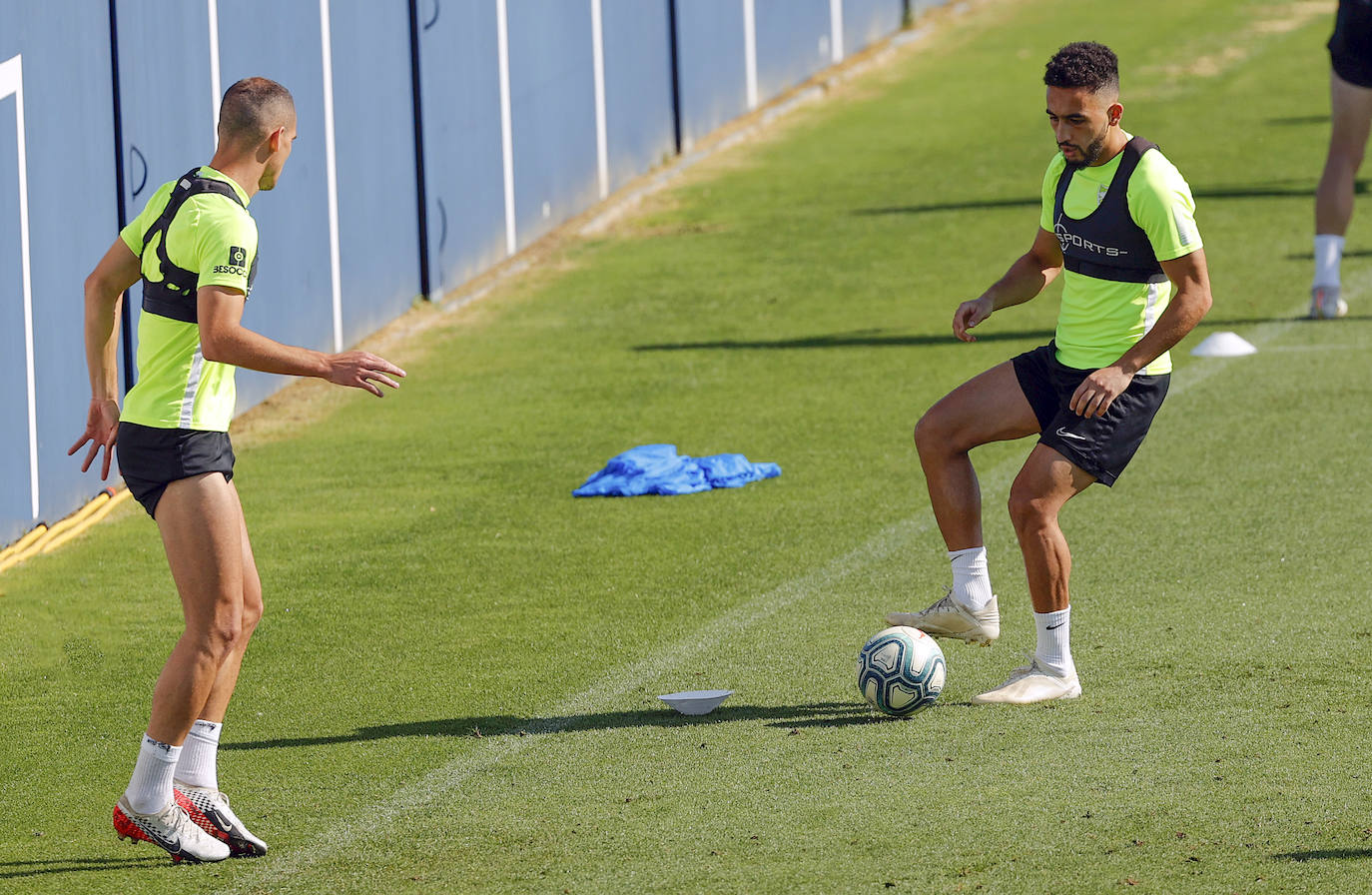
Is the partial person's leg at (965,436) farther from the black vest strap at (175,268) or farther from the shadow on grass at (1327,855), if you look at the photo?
the black vest strap at (175,268)

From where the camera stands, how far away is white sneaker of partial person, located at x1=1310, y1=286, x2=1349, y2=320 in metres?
13.3

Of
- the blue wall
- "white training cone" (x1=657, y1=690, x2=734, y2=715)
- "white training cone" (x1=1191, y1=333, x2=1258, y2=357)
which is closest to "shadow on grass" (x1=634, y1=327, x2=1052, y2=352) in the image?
"white training cone" (x1=1191, y1=333, x2=1258, y2=357)

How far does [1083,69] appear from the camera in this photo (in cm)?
633

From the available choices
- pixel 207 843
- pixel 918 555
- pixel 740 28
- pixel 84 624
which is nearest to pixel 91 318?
pixel 207 843

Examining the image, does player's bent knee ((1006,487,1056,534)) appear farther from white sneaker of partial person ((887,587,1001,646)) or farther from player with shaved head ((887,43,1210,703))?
white sneaker of partial person ((887,587,1001,646))

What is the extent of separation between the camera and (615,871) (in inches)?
207

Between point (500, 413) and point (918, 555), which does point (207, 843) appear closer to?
point (918, 555)

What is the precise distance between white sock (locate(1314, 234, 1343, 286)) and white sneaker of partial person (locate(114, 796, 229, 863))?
10050 millimetres

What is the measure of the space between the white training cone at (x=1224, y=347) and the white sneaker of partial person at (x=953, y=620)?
6.30 metres

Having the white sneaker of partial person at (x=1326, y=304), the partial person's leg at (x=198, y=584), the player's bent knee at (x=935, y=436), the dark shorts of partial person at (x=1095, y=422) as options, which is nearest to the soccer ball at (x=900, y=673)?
the player's bent knee at (x=935, y=436)

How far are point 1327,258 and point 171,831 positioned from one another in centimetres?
1021

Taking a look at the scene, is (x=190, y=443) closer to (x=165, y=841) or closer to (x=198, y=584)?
(x=198, y=584)

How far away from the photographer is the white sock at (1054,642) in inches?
259

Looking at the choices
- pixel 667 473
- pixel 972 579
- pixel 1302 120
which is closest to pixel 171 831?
pixel 972 579
